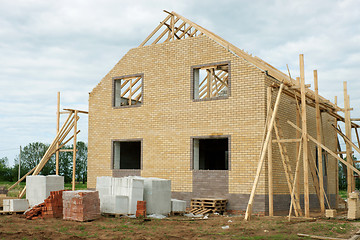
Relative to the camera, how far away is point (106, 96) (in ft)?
64.6

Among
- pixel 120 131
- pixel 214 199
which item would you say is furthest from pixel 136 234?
pixel 120 131

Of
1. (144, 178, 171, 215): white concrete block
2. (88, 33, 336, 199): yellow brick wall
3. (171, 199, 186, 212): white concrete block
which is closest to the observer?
(144, 178, 171, 215): white concrete block

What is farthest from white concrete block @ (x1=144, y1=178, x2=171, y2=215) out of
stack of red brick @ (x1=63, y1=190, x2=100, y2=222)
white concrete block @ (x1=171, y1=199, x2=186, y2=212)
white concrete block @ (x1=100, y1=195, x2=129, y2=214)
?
stack of red brick @ (x1=63, y1=190, x2=100, y2=222)

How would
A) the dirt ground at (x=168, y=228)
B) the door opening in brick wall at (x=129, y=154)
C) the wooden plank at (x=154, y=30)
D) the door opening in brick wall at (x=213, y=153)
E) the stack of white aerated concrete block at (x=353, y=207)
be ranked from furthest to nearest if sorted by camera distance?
the door opening in brick wall at (x=213, y=153)
the door opening in brick wall at (x=129, y=154)
the wooden plank at (x=154, y=30)
the stack of white aerated concrete block at (x=353, y=207)
the dirt ground at (x=168, y=228)

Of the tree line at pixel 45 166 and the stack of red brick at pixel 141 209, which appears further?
the tree line at pixel 45 166

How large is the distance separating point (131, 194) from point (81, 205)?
1.76 meters

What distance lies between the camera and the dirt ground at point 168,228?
10297 millimetres

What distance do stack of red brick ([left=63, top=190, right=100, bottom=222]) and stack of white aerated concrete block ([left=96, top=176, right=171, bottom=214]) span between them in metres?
0.68

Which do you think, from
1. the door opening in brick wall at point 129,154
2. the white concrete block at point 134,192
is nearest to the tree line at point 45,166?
the door opening in brick wall at point 129,154

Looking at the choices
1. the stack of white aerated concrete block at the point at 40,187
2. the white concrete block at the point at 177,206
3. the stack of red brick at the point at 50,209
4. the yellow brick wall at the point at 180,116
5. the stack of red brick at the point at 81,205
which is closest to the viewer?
the stack of red brick at the point at 81,205

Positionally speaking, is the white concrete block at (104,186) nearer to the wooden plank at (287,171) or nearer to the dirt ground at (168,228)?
the dirt ground at (168,228)

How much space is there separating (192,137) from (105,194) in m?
4.31

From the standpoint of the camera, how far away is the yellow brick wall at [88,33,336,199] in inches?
616

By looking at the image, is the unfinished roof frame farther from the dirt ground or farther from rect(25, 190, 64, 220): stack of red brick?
rect(25, 190, 64, 220): stack of red brick
